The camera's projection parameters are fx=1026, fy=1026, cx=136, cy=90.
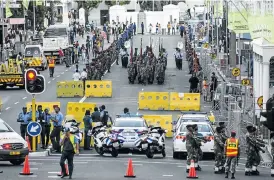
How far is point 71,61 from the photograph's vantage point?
77812 mm

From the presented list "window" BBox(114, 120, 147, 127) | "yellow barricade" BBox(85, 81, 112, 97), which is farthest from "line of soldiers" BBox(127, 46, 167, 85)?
"window" BBox(114, 120, 147, 127)

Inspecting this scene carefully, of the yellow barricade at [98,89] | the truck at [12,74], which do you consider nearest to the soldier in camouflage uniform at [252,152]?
the yellow barricade at [98,89]

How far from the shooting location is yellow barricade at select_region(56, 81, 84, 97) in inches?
2174

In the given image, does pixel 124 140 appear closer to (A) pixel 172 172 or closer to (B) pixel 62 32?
(A) pixel 172 172

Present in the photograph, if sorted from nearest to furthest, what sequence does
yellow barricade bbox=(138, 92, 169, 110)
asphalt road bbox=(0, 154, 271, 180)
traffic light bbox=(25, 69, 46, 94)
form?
asphalt road bbox=(0, 154, 271, 180)
traffic light bbox=(25, 69, 46, 94)
yellow barricade bbox=(138, 92, 169, 110)

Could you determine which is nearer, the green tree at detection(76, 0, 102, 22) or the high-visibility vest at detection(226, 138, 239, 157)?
the high-visibility vest at detection(226, 138, 239, 157)

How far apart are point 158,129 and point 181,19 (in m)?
82.5

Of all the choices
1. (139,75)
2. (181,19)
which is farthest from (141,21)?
(139,75)

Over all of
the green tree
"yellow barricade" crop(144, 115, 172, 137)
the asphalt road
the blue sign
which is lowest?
"yellow barricade" crop(144, 115, 172, 137)

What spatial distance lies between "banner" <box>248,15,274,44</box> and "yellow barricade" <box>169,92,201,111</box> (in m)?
13.8

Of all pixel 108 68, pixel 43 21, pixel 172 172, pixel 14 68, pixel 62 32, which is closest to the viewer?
pixel 172 172

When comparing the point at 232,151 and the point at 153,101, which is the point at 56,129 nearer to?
the point at 232,151

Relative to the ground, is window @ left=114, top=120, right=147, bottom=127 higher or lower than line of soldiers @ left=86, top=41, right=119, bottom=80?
higher

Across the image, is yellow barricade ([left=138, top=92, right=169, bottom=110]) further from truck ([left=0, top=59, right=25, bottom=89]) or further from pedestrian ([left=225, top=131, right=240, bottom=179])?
pedestrian ([left=225, top=131, right=240, bottom=179])
